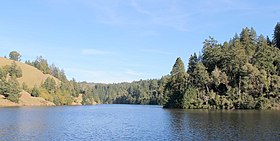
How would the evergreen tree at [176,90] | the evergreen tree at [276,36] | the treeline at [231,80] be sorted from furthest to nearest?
1. the evergreen tree at [276,36]
2. the evergreen tree at [176,90]
3. the treeline at [231,80]

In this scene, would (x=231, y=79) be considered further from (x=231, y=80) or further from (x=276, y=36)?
(x=276, y=36)

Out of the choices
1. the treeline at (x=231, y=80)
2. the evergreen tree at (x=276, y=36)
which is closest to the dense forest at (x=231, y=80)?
the treeline at (x=231, y=80)

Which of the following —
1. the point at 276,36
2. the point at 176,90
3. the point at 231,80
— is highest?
the point at 276,36

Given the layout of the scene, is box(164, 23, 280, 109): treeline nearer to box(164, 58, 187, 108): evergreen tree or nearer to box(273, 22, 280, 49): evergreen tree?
box(164, 58, 187, 108): evergreen tree

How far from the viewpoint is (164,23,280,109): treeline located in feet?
464

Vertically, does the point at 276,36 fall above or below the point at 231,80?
above

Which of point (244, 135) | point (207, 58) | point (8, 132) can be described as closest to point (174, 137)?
point (244, 135)

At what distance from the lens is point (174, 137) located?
4978 cm

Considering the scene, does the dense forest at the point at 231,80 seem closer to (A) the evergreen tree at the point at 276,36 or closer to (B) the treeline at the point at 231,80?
(B) the treeline at the point at 231,80

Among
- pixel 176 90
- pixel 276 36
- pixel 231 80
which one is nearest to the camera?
pixel 231 80

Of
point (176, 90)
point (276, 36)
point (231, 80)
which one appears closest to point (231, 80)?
point (231, 80)

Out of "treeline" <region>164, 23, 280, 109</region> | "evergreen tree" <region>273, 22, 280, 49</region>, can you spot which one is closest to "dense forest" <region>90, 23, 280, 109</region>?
"treeline" <region>164, 23, 280, 109</region>

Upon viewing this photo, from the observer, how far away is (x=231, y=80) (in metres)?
151

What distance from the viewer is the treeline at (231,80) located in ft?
464
